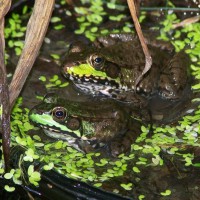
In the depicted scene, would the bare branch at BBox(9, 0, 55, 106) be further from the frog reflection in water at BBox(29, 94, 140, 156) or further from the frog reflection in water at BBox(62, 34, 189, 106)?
the frog reflection in water at BBox(62, 34, 189, 106)

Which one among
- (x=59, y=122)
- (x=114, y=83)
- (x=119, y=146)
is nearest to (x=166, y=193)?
(x=119, y=146)

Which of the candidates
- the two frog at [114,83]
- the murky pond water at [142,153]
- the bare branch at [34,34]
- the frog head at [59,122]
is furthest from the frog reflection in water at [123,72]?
the bare branch at [34,34]

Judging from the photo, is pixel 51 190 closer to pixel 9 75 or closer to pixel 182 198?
pixel 182 198

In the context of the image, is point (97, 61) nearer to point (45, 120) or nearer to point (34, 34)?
point (45, 120)

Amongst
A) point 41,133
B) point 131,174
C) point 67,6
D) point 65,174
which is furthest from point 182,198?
point 67,6

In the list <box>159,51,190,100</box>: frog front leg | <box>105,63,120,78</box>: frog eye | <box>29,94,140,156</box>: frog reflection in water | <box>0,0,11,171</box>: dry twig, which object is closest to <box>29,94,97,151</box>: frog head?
<box>29,94,140,156</box>: frog reflection in water
